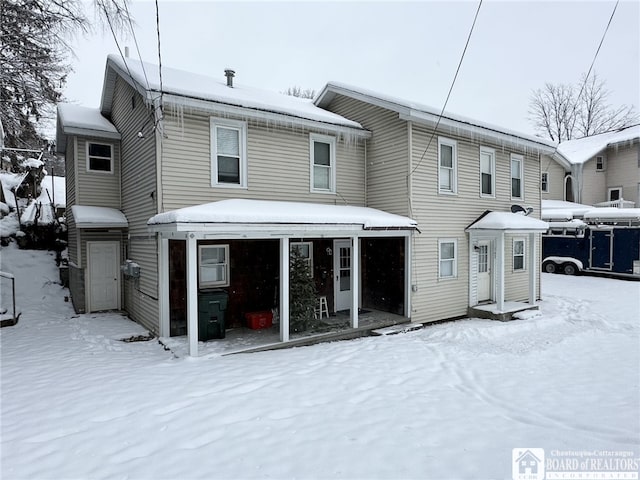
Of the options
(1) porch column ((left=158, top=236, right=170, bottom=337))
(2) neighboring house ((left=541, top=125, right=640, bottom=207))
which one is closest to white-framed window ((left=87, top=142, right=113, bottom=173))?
(1) porch column ((left=158, top=236, right=170, bottom=337))

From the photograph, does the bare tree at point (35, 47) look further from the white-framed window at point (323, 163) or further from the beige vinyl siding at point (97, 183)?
the white-framed window at point (323, 163)

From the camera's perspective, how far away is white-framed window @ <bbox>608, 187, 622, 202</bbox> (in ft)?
77.7

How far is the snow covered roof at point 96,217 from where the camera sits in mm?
9875

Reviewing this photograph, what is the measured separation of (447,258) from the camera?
35.7ft

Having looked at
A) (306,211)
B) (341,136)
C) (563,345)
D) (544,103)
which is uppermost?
(544,103)

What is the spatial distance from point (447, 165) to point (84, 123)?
33.4 ft

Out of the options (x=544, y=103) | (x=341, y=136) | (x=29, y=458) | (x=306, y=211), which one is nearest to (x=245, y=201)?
(x=306, y=211)

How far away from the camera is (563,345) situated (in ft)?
26.9

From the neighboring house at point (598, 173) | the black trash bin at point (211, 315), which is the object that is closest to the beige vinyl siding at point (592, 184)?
the neighboring house at point (598, 173)

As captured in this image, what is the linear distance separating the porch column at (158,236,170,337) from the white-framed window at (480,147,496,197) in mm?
9106

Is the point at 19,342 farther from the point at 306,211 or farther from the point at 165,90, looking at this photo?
the point at 306,211

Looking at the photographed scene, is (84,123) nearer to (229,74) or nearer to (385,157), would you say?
(229,74)

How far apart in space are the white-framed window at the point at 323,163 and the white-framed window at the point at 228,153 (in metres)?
1.93

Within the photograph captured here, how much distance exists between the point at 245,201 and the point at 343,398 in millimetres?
5015
